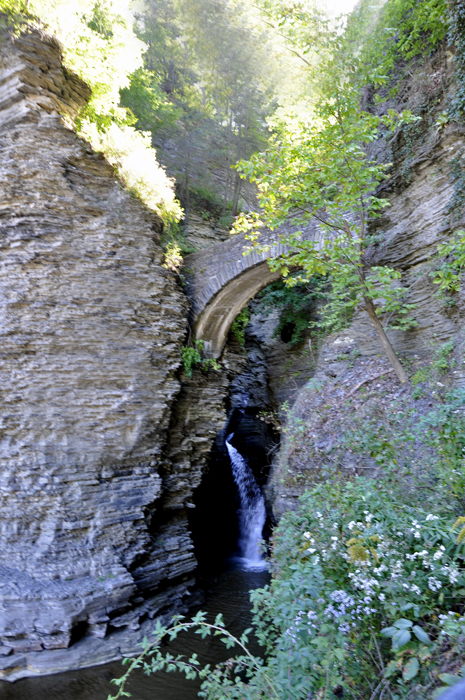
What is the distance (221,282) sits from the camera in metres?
10.5

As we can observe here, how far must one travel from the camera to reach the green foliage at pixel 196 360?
33.0ft

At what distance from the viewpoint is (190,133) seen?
16.2 meters

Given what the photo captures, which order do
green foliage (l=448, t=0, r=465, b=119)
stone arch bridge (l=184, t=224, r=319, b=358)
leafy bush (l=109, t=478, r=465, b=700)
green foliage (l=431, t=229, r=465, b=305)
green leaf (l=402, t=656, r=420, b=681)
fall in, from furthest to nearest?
stone arch bridge (l=184, t=224, r=319, b=358)
green foliage (l=448, t=0, r=465, b=119)
green foliage (l=431, t=229, r=465, b=305)
leafy bush (l=109, t=478, r=465, b=700)
green leaf (l=402, t=656, r=420, b=681)

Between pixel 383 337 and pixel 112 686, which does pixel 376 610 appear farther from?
pixel 383 337

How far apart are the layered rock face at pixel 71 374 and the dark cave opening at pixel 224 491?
8.09 ft

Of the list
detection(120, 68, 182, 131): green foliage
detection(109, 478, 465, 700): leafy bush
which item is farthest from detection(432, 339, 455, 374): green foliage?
detection(120, 68, 182, 131): green foliage

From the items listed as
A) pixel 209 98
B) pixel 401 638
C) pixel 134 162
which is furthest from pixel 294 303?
pixel 401 638

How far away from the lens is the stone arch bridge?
10.4 m

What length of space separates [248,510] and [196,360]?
5.87 meters

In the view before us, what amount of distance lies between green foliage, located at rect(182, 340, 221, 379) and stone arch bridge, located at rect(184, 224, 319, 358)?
320mm

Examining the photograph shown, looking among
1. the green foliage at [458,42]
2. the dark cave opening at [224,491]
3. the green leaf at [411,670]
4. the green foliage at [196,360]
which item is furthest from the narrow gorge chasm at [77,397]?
the green leaf at [411,670]

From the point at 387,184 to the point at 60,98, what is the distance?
755cm

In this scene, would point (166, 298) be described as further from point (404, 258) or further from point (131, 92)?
point (131, 92)

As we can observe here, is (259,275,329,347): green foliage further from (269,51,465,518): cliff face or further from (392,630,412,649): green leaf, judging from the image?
(392,630,412,649): green leaf
